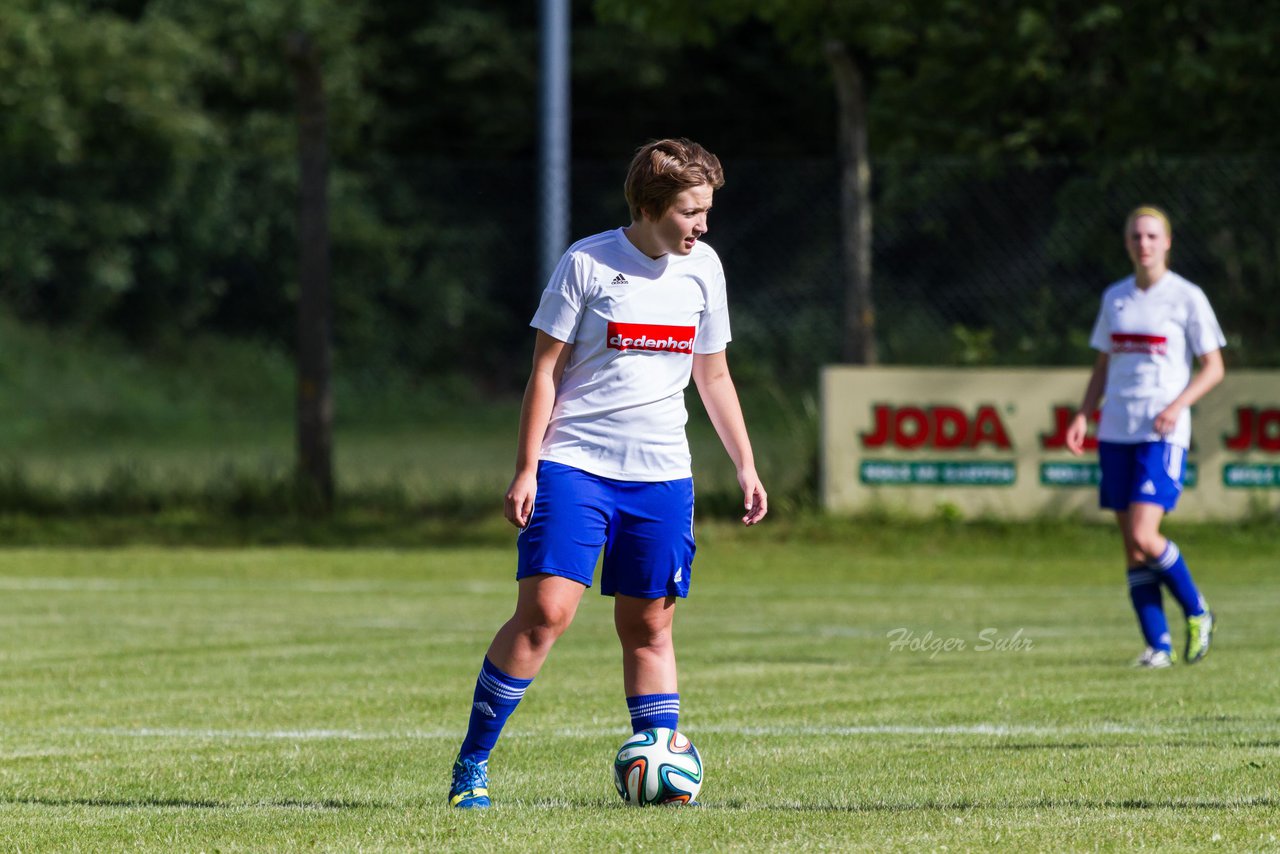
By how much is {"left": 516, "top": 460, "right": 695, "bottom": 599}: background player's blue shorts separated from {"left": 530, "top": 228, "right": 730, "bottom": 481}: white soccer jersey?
0.16ft

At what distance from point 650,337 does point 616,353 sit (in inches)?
4.0

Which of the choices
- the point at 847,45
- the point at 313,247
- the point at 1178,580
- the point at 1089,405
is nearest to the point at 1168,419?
the point at 1089,405

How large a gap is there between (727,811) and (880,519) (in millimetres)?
9859

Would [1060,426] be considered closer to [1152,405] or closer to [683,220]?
[1152,405]

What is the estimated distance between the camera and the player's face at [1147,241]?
923 cm

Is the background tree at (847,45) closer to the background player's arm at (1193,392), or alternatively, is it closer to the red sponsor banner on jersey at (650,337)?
the background player's arm at (1193,392)

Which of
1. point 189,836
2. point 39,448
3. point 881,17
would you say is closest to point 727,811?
point 189,836

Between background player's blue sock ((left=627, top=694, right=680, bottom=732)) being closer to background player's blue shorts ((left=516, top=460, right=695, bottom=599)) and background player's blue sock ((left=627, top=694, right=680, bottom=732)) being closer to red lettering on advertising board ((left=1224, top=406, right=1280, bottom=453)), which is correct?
background player's blue shorts ((left=516, top=460, right=695, bottom=599))

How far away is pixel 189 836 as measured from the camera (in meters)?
4.83

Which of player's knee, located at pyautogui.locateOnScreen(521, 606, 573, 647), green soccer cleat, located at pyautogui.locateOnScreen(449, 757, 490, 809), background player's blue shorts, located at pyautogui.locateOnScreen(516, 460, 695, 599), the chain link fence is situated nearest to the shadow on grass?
green soccer cleat, located at pyautogui.locateOnScreen(449, 757, 490, 809)

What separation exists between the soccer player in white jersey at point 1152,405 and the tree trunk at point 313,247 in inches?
300

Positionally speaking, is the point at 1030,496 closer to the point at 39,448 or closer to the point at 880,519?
the point at 880,519

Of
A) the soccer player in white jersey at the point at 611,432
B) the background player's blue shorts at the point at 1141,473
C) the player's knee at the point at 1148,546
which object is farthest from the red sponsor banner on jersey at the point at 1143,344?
the soccer player in white jersey at the point at 611,432

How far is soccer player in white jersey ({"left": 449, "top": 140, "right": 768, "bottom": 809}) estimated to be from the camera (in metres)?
5.19
